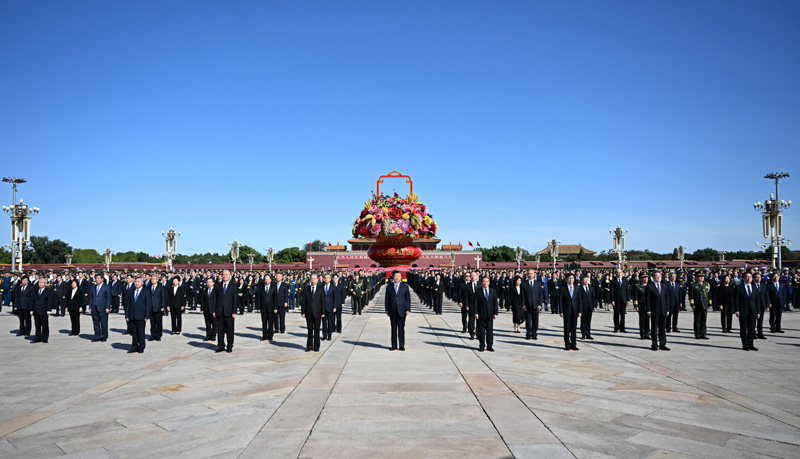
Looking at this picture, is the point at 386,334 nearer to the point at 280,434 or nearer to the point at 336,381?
the point at 336,381

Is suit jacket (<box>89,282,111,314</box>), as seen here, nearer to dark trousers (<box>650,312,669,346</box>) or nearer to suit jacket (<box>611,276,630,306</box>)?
dark trousers (<box>650,312,669,346</box>)

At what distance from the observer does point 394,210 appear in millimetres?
43750

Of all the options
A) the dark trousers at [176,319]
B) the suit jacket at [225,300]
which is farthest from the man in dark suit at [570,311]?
the dark trousers at [176,319]

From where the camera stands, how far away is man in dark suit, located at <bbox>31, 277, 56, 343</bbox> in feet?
42.8

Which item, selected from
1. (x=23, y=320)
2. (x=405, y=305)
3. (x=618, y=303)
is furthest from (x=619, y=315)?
(x=23, y=320)

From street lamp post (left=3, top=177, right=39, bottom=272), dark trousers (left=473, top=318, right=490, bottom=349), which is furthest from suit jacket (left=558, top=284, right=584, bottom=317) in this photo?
street lamp post (left=3, top=177, right=39, bottom=272)

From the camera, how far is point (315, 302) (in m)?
Result: 11.7

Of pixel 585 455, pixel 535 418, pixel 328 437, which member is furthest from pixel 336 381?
pixel 585 455

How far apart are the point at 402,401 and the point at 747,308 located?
9.49m

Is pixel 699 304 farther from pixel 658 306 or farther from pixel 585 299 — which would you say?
pixel 585 299

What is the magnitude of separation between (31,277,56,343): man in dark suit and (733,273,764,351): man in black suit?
17278mm

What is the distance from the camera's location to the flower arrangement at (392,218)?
43281 mm

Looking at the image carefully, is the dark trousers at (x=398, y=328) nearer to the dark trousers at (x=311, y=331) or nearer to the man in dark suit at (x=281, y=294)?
the dark trousers at (x=311, y=331)

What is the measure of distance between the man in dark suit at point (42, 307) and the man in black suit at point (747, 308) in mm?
17278
